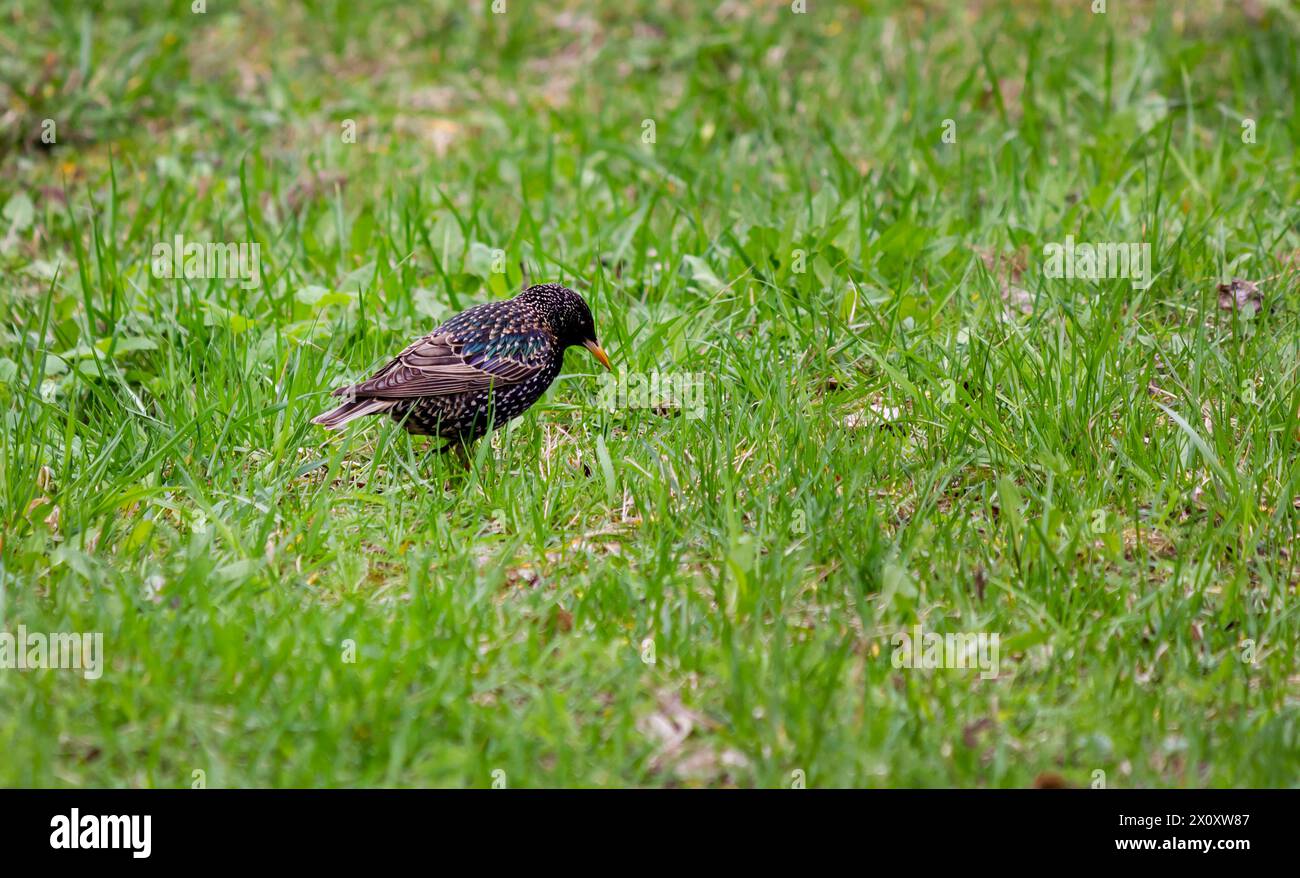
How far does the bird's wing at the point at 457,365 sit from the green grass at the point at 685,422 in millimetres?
293

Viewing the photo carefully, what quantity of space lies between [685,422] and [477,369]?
2.71 ft

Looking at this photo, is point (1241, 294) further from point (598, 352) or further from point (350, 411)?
point (350, 411)

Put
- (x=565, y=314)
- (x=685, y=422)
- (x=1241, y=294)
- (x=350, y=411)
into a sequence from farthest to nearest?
(x=1241, y=294)
(x=565, y=314)
(x=685, y=422)
(x=350, y=411)

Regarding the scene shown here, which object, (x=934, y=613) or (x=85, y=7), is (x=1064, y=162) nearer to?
(x=934, y=613)

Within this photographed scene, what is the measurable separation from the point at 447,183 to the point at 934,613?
4.36 meters

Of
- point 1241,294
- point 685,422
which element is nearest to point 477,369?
point 685,422

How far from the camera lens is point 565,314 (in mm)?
5559

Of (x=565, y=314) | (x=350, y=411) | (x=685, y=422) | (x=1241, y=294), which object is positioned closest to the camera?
(x=350, y=411)

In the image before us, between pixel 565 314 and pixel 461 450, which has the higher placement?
pixel 565 314

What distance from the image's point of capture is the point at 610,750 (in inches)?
152

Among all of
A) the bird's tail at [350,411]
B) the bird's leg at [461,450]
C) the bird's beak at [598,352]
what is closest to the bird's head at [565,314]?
the bird's beak at [598,352]

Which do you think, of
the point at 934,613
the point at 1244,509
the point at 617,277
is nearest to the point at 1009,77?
the point at 617,277

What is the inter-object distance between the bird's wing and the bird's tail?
Result: 1.2 inches

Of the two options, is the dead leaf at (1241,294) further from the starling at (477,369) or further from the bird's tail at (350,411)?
the bird's tail at (350,411)
